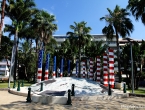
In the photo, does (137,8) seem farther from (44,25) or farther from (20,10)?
(20,10)

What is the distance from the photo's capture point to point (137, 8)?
87.6 ft

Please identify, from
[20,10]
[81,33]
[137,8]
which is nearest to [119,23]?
[137,8]

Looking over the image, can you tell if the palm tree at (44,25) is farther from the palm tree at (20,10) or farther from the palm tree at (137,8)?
the palm tree at (137,8)

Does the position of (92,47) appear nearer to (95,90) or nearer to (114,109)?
(95,90)

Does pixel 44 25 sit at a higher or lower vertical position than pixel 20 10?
lower

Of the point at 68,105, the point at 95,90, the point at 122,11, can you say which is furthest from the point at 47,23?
the point at 68,105

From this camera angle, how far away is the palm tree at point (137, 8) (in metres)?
25.8

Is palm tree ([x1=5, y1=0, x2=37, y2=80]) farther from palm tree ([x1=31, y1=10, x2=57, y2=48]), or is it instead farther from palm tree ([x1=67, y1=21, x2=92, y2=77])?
palm tree ([x1=67, y1=21, x2=92, y2=77])

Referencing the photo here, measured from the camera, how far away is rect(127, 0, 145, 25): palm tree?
84.5 ft

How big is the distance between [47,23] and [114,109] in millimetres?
26821

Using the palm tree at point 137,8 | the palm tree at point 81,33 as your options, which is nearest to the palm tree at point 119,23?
the palm tree at point 137,8

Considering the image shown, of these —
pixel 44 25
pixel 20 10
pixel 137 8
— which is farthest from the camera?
pixel 20 10

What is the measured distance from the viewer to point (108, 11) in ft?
99.3

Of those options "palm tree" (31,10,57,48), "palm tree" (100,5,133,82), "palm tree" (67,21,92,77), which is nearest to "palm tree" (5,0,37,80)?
"palm tree" (31,10,57,48)
